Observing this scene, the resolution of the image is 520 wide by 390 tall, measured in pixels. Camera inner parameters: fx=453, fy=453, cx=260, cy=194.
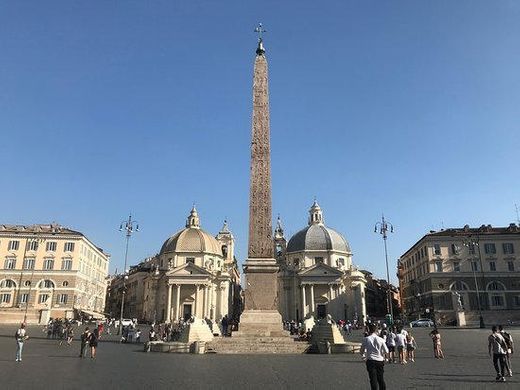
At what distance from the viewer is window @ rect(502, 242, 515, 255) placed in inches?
2058

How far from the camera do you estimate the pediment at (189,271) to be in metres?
58.8

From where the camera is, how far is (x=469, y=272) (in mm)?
52375

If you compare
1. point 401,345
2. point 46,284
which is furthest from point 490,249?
point 46,284

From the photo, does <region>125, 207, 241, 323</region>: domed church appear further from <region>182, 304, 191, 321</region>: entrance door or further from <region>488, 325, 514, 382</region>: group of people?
<region>488, 325, 514, 382</region>: group of people

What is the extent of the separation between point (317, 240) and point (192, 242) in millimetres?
17398

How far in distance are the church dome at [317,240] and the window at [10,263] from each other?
34.9m

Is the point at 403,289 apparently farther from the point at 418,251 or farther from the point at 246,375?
the point at 246,375

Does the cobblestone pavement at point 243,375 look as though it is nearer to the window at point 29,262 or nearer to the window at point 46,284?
the window at point 46,284

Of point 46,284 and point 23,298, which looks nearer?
point 23,298

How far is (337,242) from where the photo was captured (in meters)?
63.2

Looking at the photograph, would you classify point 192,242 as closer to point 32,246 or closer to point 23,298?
point 32,246

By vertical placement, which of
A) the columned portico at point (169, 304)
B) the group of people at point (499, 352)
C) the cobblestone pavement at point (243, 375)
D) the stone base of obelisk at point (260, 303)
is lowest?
the cobblestone pavement at point (243, 375)

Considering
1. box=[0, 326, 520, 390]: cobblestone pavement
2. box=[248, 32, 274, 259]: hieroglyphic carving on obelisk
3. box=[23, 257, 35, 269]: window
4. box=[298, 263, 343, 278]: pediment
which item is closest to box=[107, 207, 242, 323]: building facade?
box=[23, 257, 35, 269]: window

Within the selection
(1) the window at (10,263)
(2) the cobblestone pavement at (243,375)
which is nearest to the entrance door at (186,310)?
(1) the window at (10,263)
